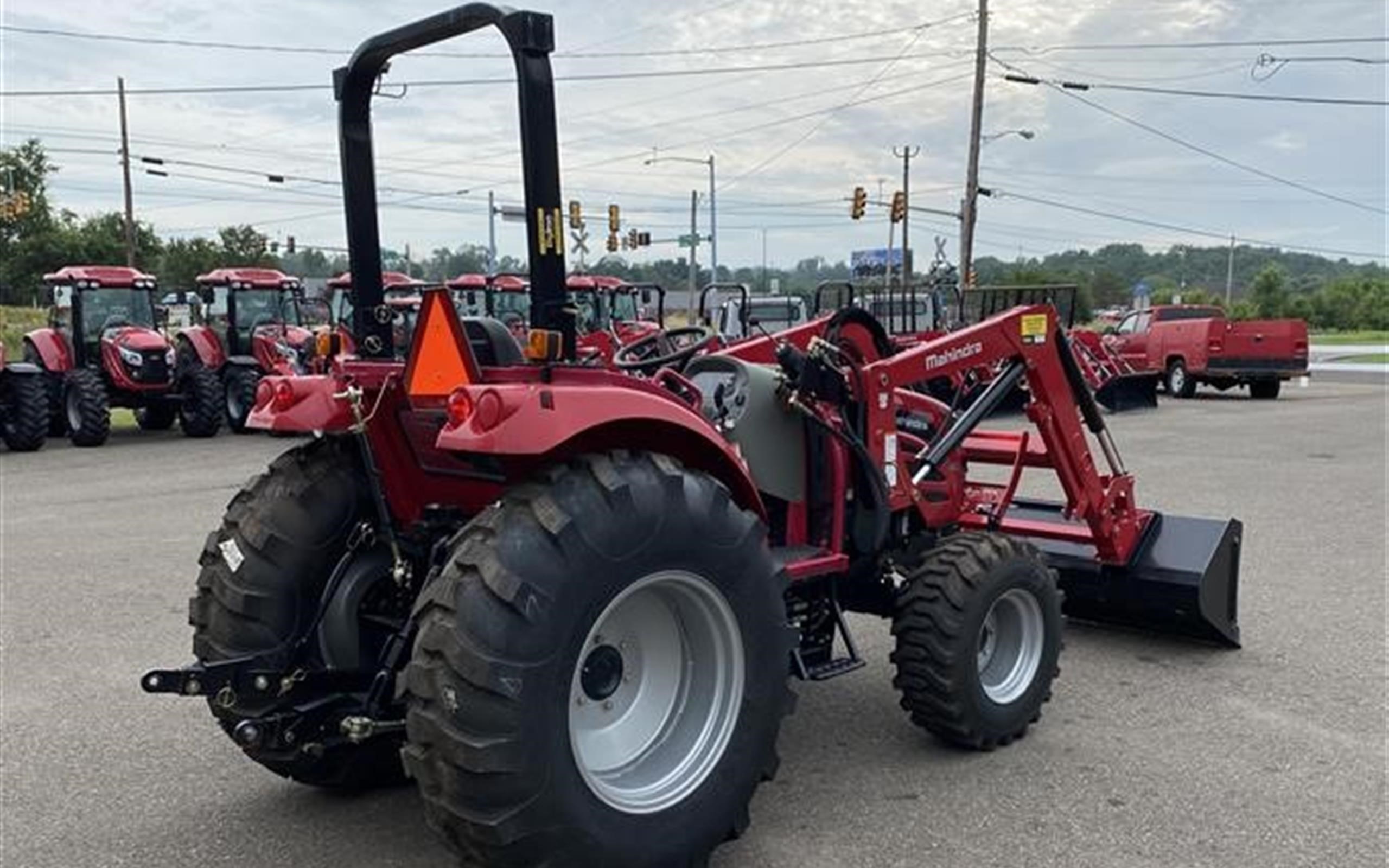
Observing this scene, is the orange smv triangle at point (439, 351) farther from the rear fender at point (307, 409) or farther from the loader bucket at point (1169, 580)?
the loader bucket at point (1169, 580)

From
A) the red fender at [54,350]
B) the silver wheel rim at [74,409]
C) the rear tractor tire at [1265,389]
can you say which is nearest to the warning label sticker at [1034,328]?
the silver wheel rim at [74,409]

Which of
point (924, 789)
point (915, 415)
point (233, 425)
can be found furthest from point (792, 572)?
point (233, 425)

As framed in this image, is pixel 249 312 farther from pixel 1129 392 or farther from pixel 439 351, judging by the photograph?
pixel 439 351

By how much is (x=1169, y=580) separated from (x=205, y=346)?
52.8ft

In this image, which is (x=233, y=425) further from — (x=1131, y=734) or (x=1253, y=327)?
(x=1253, y=327)

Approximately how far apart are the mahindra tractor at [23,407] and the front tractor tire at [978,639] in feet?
48.5

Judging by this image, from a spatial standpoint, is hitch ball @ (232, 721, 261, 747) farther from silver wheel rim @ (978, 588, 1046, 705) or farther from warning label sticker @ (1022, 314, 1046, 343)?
warning label sticker @ (1022, 314, 1046, 343)

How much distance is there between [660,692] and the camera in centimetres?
361

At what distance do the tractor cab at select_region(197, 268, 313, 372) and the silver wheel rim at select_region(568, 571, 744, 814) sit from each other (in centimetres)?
1618

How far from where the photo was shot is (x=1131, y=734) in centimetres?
485

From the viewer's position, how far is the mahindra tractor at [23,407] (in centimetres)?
1579

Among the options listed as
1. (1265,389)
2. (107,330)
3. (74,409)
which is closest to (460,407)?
(74,409)

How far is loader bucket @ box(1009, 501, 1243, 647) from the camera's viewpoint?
5.84 metres

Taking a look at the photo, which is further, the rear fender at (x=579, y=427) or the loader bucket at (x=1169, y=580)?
the loader bucket at (x=1169, y=580)
